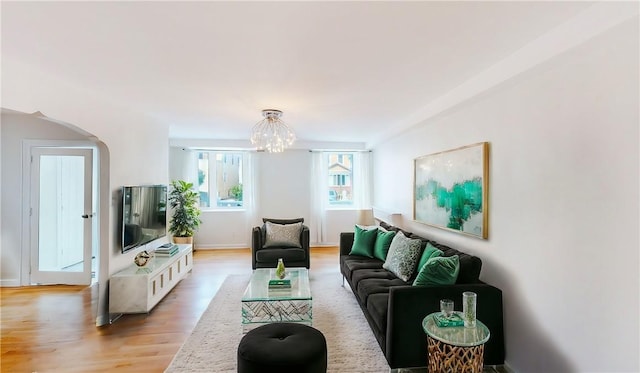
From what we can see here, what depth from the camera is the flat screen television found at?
3.35m

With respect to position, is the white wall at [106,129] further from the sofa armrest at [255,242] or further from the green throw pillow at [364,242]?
the green throw pillow at [364,242]

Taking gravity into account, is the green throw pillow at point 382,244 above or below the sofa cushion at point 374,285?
above

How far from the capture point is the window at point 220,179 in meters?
6.69

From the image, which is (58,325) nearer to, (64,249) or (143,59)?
(64,249)

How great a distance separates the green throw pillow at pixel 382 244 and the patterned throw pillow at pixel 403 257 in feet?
0.92

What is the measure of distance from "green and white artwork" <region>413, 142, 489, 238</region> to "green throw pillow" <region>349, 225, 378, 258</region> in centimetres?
69

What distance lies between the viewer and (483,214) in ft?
8.50

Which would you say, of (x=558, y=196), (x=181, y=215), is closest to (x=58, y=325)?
(x=181, y=215)

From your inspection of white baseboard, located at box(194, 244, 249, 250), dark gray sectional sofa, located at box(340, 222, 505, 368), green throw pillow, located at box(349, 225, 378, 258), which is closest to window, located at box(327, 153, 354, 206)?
white baseboard, located at box(194, 244, 249, 250)

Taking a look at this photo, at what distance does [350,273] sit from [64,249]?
14.1 ft

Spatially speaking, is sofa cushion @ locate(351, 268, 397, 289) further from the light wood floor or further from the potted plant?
the potted plant

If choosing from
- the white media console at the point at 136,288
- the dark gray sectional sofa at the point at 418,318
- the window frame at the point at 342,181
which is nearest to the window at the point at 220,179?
the window frame at the point at 342,181

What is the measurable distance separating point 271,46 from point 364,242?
2869 millimetres

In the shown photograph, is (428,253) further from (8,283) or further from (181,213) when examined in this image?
(8,283)
